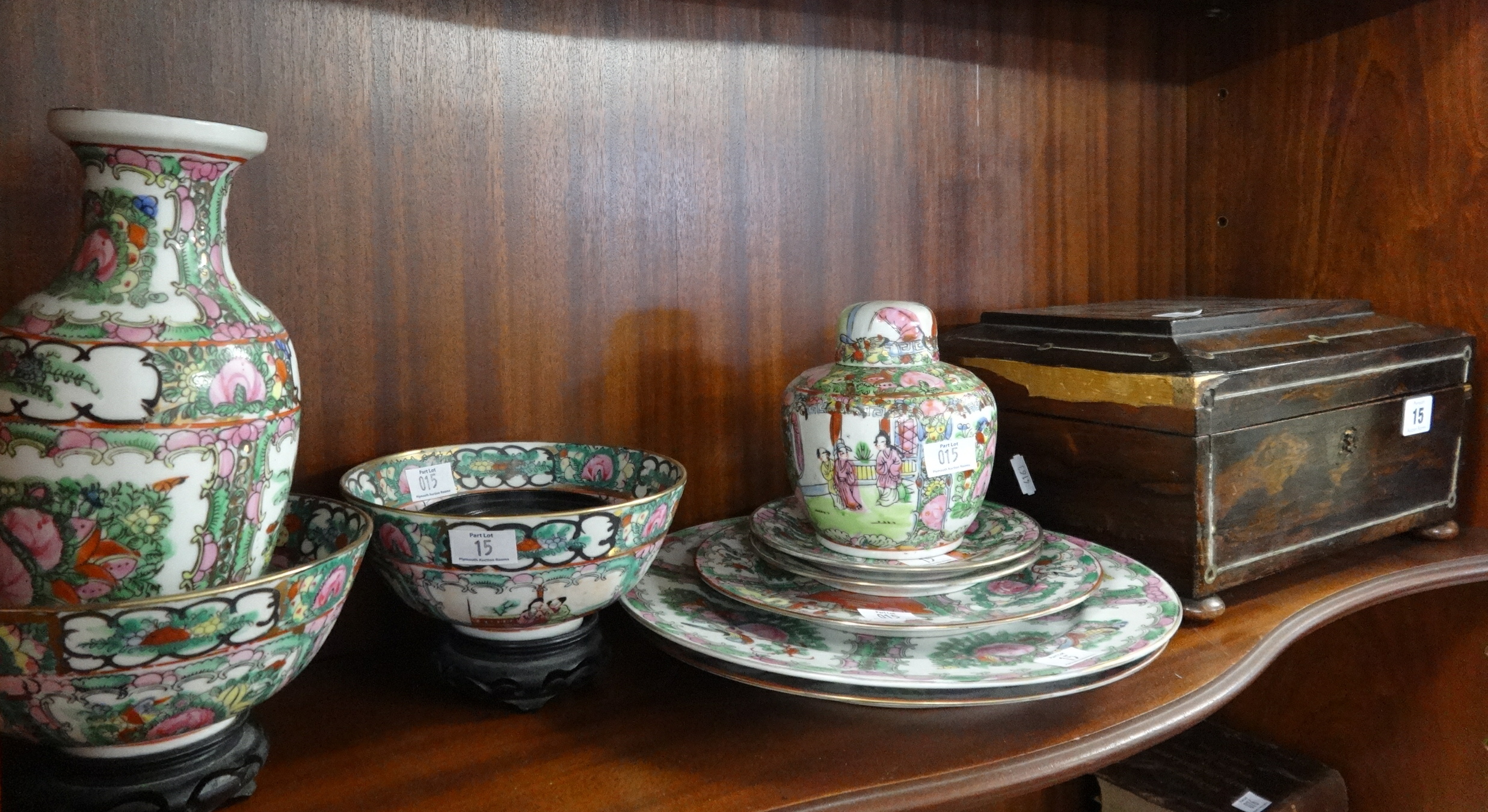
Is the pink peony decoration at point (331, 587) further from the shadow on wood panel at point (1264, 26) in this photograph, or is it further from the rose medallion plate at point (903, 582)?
the shadow on wood panel at point (1264, 26)

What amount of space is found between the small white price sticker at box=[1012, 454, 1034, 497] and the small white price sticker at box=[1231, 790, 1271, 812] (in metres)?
0.41

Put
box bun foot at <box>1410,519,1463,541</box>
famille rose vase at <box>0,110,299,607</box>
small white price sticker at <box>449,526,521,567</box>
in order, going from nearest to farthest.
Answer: famille rose vase at <box>0,110,299,607</box>, small white price sticker at <box>449,526,521,567</box>, box bun foot at <box>1410,519,1463,541</box>

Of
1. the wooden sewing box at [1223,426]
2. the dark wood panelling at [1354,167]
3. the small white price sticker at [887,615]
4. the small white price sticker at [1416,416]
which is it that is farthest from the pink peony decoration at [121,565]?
the dark wood panelling at [1354,167]

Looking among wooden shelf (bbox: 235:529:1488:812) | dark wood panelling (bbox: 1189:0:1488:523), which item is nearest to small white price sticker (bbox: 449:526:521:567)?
wooden shelf (bbox: 235:529:1488:812)

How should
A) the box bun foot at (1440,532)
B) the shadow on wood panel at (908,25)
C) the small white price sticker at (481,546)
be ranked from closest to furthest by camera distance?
the small white price sticker at (481,546)
the shadow on wood panel at (908,25)
the box bun foot at (1440,532)

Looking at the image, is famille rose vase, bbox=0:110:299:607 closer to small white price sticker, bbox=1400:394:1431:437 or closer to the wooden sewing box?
the wooden sewing box

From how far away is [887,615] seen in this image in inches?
24.9

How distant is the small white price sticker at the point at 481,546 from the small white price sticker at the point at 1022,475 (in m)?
0.46

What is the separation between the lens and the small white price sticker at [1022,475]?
85 centimetres

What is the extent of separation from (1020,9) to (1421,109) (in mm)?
379

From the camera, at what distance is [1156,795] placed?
1.04 m

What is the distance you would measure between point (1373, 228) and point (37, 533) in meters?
1.10

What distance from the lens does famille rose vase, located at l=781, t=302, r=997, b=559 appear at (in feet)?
2.20

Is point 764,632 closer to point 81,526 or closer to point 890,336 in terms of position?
point 890,336
